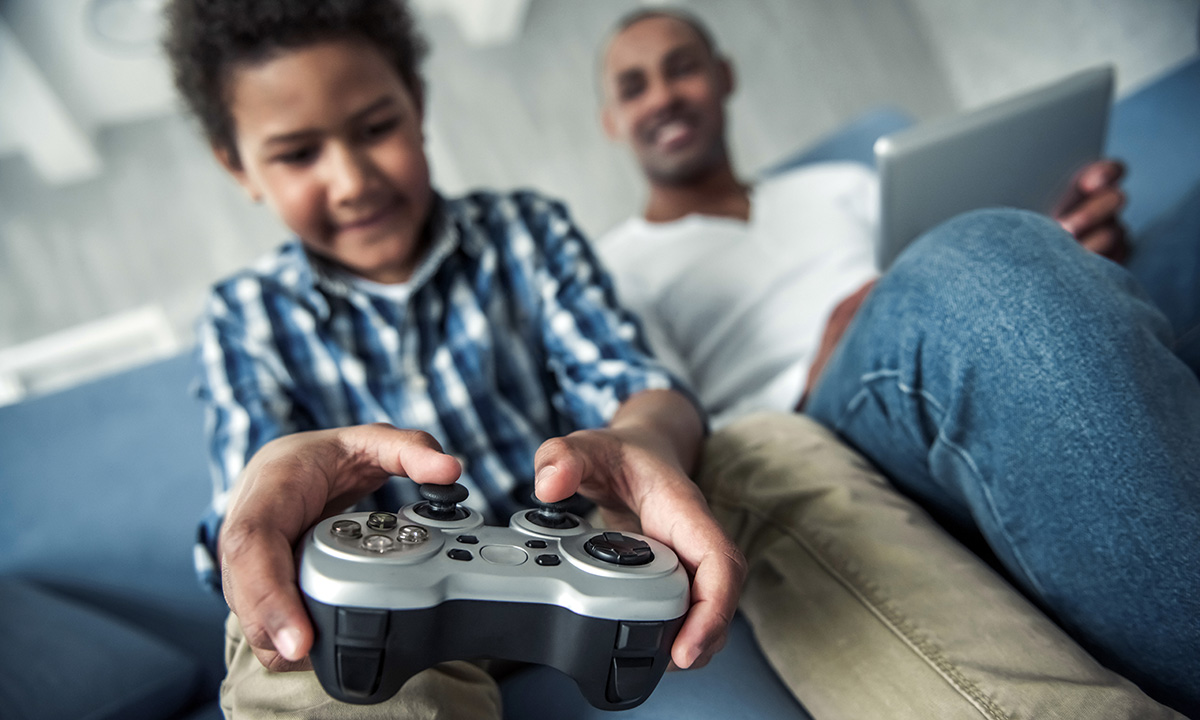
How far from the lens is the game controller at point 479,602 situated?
0.28 metres

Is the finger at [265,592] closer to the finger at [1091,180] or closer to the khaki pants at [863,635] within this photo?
the khaki pants at [863,635]

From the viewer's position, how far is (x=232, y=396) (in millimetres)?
581

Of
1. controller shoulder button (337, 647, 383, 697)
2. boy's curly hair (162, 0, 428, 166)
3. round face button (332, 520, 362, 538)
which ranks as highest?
boy's curly hair (162, 0, 428, 166)

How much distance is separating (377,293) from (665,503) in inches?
15.4

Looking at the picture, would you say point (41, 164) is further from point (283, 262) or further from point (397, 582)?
point (397, 582)

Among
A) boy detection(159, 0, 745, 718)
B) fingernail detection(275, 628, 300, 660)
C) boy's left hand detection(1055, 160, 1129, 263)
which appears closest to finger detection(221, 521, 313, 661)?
fingernail detection(275, 628, 300, 660)

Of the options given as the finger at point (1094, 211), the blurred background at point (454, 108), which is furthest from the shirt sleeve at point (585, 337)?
the blurred background at point (454, 108)

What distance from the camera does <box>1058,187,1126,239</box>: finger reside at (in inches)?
32.4

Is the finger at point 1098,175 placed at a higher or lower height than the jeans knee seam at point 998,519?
higher

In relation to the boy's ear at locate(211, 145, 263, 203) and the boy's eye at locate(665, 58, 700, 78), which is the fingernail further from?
the boy's eye at locate(665, 58, 700, 78)

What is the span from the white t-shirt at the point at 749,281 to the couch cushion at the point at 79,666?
0.57m

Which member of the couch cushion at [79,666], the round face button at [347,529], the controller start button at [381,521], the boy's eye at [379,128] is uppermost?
the boy's eye at [379,128]

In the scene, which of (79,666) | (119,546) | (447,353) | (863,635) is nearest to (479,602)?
(863,635)

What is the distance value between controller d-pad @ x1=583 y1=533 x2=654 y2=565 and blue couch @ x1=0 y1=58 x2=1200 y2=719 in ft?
0.51
